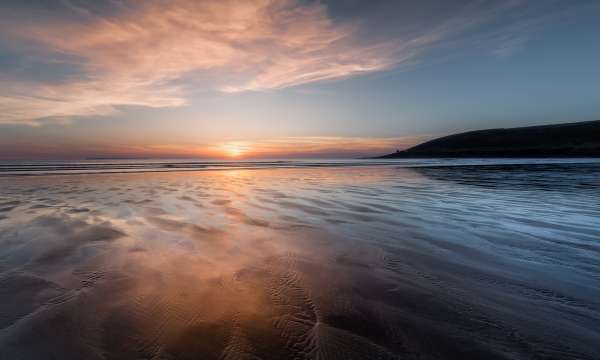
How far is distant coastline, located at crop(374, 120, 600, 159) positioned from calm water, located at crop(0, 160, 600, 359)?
9591 centimetres

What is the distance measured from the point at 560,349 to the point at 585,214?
7315mm

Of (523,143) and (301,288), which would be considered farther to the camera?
(523,143)

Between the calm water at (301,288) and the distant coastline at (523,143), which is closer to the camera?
the calm water at (301,288)

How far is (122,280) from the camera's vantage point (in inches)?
140

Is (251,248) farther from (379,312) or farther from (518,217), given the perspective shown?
(518,217)

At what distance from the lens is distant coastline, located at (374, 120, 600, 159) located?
256 ft

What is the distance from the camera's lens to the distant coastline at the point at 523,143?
256 ft

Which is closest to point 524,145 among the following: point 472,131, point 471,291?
point 472,131

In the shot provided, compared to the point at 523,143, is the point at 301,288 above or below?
below

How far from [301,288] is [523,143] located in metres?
120

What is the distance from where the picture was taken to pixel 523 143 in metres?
94.9

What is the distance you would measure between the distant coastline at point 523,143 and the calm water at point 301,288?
9591 centimetres

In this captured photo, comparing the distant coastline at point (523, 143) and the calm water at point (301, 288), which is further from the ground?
the distant coastline at point (523, 143)

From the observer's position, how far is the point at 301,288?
335 centimetres
